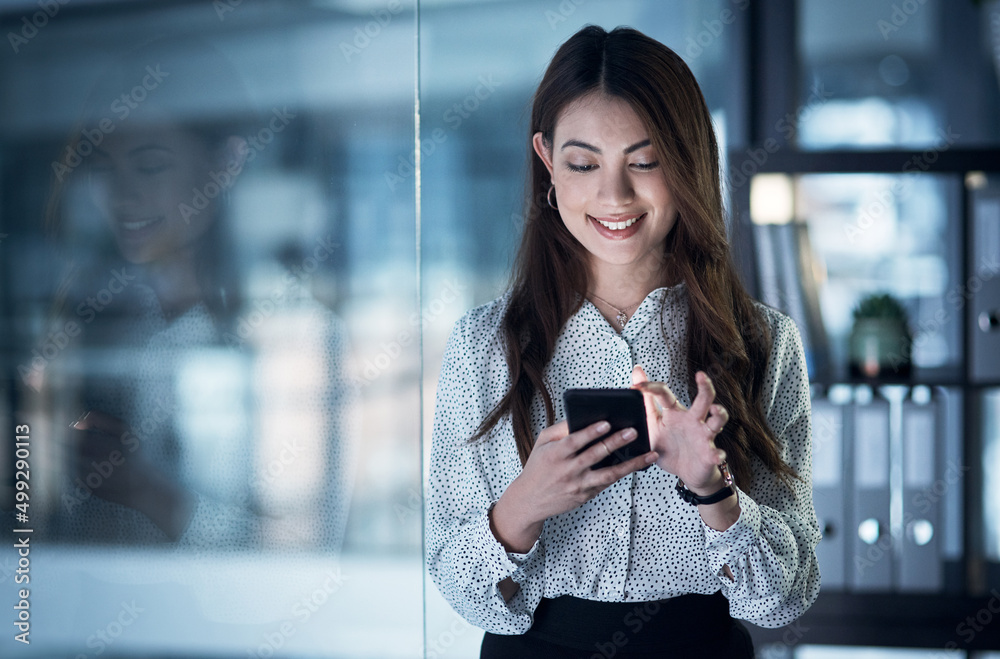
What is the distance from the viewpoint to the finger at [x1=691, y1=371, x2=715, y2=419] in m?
0.98

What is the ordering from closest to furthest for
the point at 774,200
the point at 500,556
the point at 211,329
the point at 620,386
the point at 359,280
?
the point at 500,556, the point at 620,386, the point at 211,329, the point at 359,280, the point at 774,200

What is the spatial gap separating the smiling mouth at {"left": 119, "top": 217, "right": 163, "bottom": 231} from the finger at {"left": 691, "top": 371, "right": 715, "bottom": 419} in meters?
0.86

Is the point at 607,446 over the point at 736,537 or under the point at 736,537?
over

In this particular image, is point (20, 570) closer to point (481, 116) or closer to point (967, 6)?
point (481, 116)

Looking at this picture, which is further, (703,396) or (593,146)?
(593,146)

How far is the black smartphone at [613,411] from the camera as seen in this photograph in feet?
3.28

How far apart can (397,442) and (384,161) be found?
0.53m

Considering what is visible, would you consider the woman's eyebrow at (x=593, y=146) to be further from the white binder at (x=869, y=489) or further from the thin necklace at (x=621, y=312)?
the white binder at (x=869, y=489)

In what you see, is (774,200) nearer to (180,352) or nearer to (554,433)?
(554,433)

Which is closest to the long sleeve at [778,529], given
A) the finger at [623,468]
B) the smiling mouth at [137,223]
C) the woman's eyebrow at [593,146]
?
the finger at [623,468]

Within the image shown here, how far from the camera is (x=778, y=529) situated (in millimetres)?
1154

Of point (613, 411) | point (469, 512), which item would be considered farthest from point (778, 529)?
point (469, 512)

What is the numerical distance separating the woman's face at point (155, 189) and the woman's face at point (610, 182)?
1.89ft

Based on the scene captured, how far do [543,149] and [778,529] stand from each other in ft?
2.14
